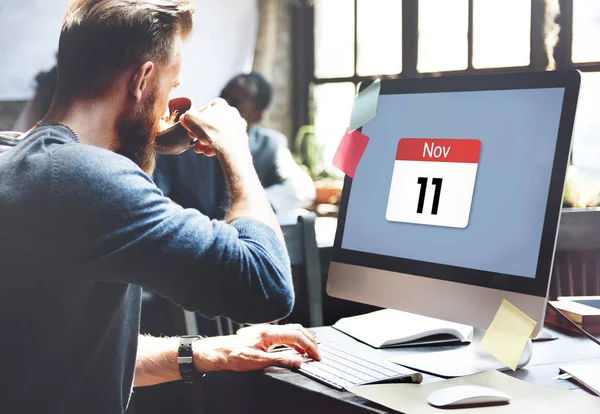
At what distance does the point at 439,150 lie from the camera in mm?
1180

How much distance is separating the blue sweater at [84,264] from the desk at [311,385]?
0.10 meters

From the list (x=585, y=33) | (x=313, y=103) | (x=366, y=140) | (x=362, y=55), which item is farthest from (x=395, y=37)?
(x=366, y=140)

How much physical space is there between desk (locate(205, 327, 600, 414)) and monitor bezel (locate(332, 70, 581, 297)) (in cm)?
13

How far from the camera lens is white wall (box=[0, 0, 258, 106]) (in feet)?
14.4

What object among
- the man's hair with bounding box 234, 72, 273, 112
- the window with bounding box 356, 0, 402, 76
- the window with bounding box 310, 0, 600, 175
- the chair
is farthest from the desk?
the window with bounding box 356, 0, 402, 76

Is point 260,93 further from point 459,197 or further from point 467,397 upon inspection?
point 467,397

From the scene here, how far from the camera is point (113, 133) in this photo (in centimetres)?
116

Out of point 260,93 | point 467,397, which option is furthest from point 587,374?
point 260,93

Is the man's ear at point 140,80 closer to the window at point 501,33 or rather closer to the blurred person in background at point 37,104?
the blurred person in background at point 37,104

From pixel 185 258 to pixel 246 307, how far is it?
131mm

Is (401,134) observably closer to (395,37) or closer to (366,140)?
(366,140)

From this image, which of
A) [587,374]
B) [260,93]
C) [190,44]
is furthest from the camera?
[190,44]

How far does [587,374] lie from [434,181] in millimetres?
354

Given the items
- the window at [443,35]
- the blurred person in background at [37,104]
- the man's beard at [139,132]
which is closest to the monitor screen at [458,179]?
the man's beard at [139,132]
